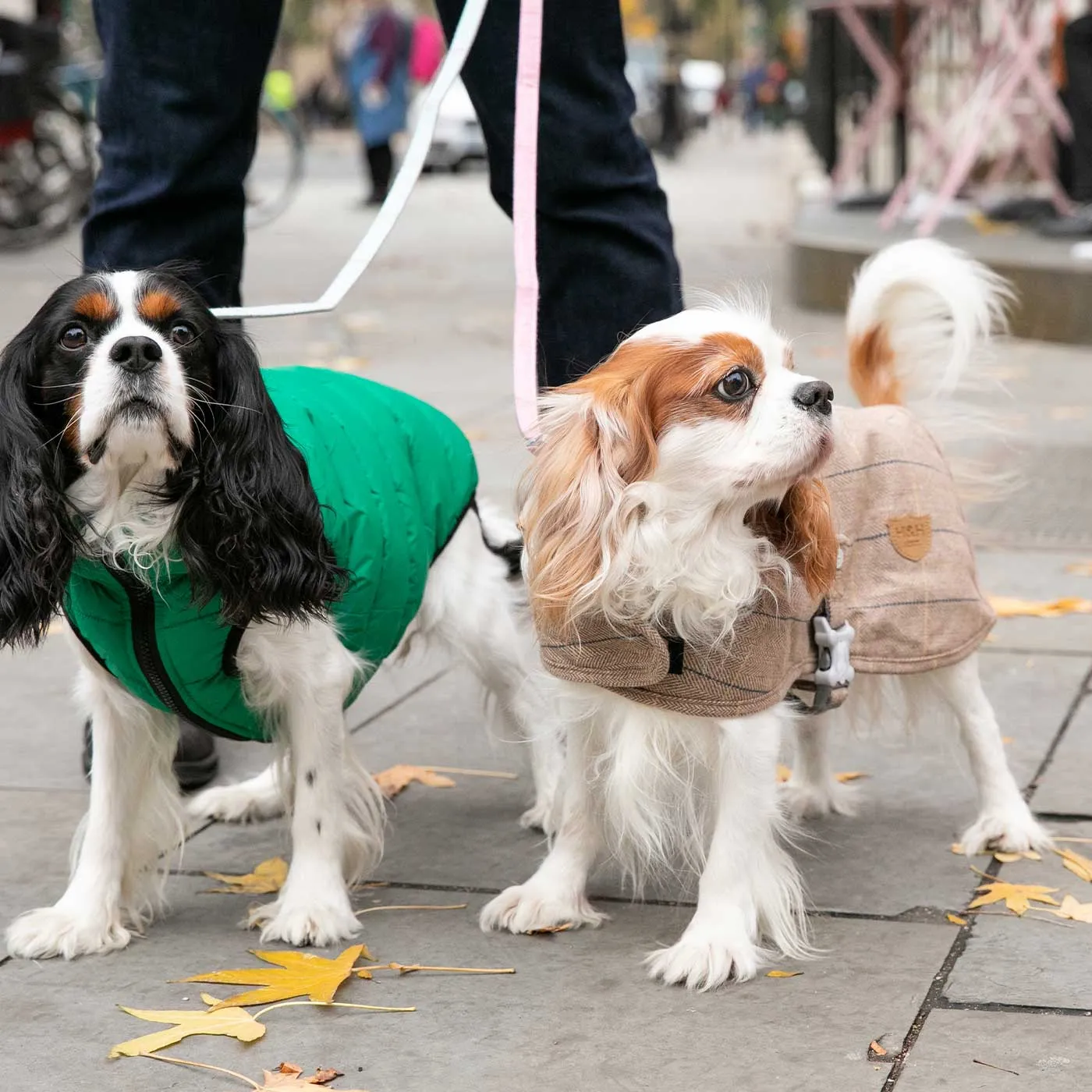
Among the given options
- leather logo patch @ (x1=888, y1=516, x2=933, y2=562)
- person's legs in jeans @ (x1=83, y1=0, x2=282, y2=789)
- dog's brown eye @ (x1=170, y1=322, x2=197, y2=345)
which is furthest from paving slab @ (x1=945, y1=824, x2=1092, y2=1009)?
person's legs in jeans @ (x1=83, y1=0, x2=282, y2=789)

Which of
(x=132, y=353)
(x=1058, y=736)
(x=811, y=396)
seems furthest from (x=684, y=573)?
(x=1058, y=736)

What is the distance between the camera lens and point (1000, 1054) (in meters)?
2.47

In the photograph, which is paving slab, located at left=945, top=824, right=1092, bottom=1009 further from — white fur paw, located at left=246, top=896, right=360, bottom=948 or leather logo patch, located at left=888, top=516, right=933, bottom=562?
white fur paw, located at left=246, top=896, right=360, bottom=948

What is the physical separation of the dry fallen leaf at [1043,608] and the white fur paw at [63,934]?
2680mm

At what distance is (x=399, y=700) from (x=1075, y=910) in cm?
187

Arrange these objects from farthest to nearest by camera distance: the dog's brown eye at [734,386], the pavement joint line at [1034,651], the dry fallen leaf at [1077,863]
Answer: the pavement joint line at [1034,651]
the dry fallen leaf at [1077,863]
the dog's brown eye at [734,386]

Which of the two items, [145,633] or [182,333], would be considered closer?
[182,333]

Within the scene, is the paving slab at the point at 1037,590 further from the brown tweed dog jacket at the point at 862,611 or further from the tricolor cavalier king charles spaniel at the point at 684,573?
the tricolor cavalier king charles spaniel at the point at 684,573

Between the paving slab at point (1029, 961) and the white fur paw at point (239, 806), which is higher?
the paving slab at point (1029, 961)

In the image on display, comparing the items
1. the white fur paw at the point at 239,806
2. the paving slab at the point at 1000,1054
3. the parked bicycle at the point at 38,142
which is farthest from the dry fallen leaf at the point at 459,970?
the parked bicycle at the point at 38,142

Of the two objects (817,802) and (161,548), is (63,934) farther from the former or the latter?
(817,802)

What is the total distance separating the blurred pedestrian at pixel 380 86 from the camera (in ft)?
59.0

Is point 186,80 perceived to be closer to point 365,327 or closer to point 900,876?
point 900,876

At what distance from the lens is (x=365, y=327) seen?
10008 millimetres
